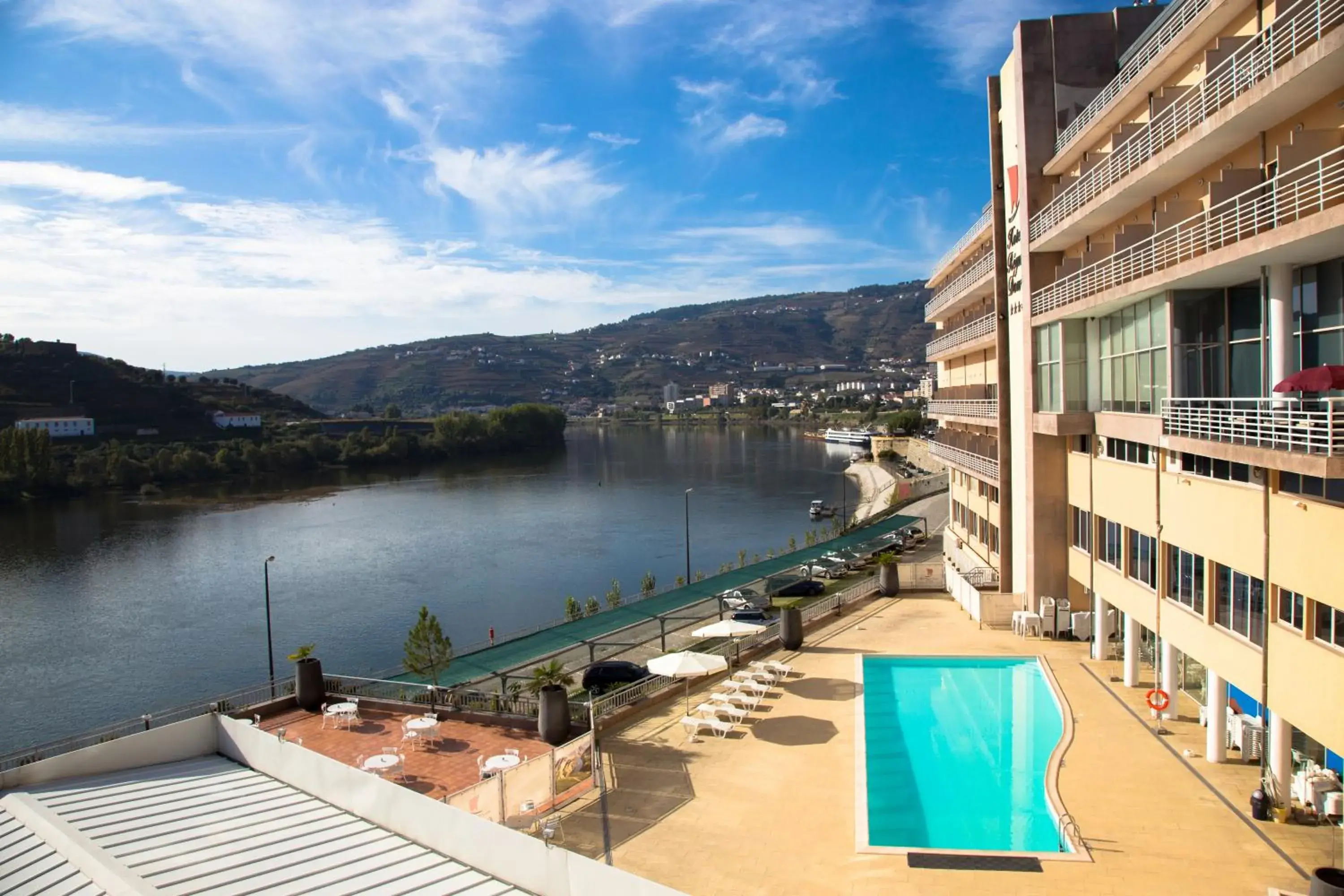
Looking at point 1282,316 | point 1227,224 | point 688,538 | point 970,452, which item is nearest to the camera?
point 1282,316

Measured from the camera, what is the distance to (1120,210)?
1775 cm

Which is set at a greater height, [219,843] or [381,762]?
[219,843]

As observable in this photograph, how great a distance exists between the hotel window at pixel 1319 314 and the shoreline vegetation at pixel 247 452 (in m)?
91.6

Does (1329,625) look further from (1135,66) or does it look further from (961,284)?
(961,284)

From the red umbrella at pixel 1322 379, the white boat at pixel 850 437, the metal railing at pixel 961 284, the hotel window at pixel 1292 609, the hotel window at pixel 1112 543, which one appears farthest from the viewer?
the white boat at pixel 850 437

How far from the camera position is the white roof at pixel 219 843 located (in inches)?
302

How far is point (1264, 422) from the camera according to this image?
1059cm

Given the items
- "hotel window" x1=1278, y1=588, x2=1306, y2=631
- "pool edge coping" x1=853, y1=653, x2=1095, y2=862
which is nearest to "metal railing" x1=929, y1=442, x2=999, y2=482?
"pool edge coping" x1=853, y1=653, x2=1095, y2=862

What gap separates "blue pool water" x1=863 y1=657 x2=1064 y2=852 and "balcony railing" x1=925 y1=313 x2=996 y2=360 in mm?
10366

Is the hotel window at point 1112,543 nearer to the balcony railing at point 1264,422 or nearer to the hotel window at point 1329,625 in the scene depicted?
the balcony railing at point 1264,422

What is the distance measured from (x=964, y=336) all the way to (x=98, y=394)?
12144cm

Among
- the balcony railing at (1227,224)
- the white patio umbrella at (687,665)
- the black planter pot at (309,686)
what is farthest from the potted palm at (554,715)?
the balcony railing at (1227,224)

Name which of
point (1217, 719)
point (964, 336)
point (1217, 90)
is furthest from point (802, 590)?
point (1217, 90)

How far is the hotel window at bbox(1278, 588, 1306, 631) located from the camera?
34.1 ft
